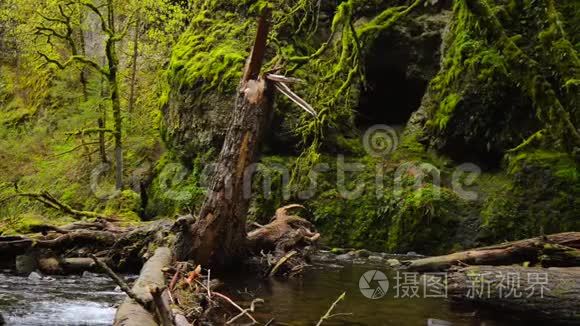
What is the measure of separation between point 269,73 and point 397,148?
18.4 feet

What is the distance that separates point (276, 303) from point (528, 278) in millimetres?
2611

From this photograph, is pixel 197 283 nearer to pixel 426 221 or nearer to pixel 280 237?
pixel 280 237

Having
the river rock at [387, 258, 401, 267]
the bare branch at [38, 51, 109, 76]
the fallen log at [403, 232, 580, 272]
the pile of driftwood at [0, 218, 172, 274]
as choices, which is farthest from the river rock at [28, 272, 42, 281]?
the bare branch at [38, 51, 109, 76]

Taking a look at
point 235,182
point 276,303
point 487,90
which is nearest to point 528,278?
point 276,303

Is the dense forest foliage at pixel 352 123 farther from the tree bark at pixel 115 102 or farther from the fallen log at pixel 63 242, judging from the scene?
the fallen log at pixel 63 242

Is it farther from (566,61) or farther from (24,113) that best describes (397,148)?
(24,113)

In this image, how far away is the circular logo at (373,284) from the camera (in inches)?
257

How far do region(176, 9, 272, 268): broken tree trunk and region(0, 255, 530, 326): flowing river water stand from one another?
0.51 meters

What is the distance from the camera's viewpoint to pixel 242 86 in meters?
7.59

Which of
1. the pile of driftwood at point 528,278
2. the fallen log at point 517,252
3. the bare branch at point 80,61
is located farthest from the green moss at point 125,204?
the pile of driftwood at point 528,278

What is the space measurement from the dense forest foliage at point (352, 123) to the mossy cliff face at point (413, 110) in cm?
3

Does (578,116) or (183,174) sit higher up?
(578,116)

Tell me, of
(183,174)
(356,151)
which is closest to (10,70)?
(183,174)

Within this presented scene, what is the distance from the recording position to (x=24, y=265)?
752 centimetres
